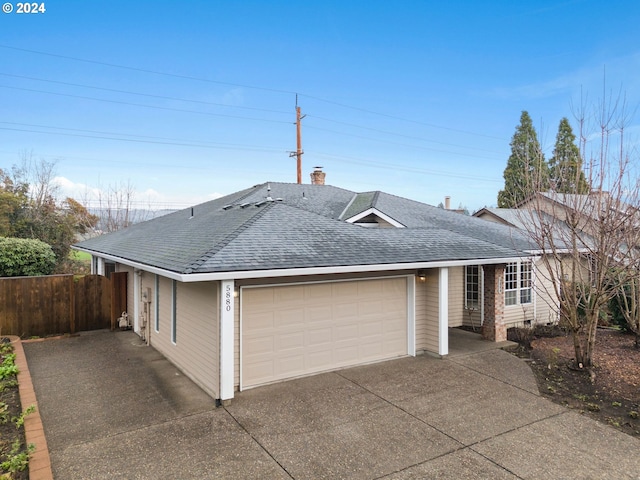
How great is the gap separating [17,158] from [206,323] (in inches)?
1067

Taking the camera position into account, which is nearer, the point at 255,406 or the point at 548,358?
the point at 255,406

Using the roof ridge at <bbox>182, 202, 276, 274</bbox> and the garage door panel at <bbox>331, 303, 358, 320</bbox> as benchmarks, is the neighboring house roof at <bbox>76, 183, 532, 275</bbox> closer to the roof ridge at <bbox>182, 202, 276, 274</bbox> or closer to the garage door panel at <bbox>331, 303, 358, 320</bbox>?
the roof ridge at <bbox>182, 202, 276, 274</bbox>

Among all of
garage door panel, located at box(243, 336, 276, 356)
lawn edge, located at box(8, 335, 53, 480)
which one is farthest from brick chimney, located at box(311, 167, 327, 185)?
lawn edge, located at box(8, 335, 53, 480)

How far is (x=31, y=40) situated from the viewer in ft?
54.9

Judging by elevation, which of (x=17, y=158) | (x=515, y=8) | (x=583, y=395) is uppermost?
(x=515, y=8)

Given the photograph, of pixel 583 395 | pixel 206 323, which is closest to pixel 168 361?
pixel 206 323

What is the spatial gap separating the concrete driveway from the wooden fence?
139 inches

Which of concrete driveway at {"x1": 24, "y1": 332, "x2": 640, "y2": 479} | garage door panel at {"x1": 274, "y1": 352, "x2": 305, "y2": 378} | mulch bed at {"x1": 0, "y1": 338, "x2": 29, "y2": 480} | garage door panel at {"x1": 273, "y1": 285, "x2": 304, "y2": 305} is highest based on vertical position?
garage door panel at {"x1": 273, "y1": 285, "x2": 304, "y2": 305}

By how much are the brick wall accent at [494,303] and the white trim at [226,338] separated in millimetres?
7525

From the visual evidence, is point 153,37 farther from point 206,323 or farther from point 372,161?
point 372,161

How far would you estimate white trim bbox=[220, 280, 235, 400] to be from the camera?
674cm

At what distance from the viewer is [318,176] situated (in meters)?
21.0

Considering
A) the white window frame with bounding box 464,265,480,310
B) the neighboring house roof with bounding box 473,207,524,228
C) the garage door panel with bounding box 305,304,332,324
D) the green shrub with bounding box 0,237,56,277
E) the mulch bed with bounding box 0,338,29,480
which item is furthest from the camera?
the neighboring house roof with bounding box 473,207,524,228

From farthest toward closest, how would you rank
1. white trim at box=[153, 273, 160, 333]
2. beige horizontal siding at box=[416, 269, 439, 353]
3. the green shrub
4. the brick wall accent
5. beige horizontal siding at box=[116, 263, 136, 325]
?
1. the green shrub
2. beige horizontal siding at box=[116, 263, 136, 325]
3. the brick wall accent
4. white trim at box=[153, 273, 160, 333]
5. beige horizontal siding at box=[416, 269, 439, 353]
